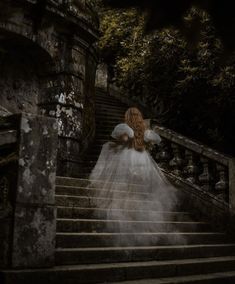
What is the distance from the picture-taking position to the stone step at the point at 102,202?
6195 millimetres

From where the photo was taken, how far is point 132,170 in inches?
285

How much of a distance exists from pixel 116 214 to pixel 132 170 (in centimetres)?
110

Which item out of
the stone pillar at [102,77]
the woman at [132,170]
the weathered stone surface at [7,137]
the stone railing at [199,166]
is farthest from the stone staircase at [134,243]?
the stone pillar at [102,77]

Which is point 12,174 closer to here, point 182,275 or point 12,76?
point 182,275

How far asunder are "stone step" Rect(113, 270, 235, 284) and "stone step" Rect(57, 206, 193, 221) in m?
1.35

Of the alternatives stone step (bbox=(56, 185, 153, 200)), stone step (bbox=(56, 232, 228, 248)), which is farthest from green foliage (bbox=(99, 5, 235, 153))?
stone step (bbox=(56, 185, 153, 200))

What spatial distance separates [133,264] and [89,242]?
596mm

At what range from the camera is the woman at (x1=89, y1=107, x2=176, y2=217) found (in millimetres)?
6984

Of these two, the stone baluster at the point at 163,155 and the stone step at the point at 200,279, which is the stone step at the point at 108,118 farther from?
the stone step at the point at 200,279

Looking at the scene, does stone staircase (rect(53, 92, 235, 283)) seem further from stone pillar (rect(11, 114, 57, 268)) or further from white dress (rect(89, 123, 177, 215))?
stone pillar (rect(11, 114, 57, 268))

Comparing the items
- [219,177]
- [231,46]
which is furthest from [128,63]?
[231,46]

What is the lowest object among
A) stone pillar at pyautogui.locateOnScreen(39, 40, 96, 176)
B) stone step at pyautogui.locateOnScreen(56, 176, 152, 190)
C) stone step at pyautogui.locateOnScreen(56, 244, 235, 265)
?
stone step at pyautogui.locateOnScreen(56, 244, 235, 265)

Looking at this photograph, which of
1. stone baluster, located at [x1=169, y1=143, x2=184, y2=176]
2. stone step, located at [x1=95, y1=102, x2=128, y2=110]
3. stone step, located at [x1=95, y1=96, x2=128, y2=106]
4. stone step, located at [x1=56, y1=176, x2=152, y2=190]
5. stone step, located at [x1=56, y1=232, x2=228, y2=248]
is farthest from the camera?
stone step, located at [x1=95, y1=96, x2=128, y2=106]

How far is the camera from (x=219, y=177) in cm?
784
